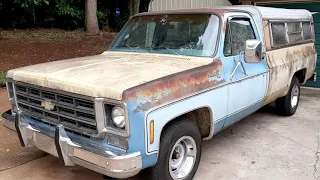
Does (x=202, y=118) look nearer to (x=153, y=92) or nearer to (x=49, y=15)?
(x=153, y=92)

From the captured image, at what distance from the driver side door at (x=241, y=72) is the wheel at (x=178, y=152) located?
2.24 ft

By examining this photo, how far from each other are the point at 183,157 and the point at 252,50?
5.01ft

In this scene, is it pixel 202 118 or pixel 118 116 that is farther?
pixel 202 118

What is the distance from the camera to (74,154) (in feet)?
10.0

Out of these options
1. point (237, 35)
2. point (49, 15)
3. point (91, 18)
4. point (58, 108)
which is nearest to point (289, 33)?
point (237, 35)

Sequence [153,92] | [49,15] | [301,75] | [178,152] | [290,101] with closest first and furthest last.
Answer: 1. [153,92]
2. [178,152]
3. [290,101]
4. [301,75]
5. [49,15]

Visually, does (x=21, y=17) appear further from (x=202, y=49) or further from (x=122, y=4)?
(x=202, y=49)

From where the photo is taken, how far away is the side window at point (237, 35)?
426cm

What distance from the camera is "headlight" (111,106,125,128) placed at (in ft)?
9.48

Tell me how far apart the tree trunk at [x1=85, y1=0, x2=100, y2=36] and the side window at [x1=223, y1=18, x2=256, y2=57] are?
1048 centimetres

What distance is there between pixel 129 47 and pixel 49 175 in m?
1.99

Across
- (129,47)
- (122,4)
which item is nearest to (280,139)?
(129,47)

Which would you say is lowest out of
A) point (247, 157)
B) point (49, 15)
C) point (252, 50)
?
point (247, 157)

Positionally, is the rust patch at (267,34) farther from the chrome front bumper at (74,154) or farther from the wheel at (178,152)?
the chrome front bumper at (74,154)
